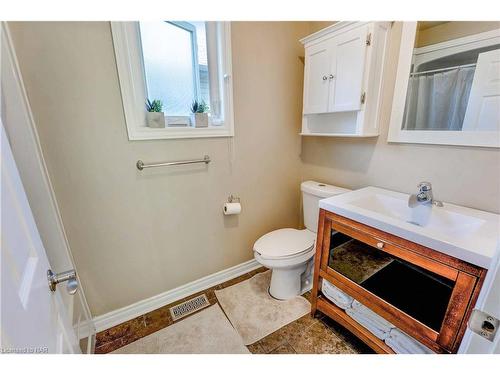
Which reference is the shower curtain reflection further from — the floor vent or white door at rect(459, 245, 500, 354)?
the floor vent

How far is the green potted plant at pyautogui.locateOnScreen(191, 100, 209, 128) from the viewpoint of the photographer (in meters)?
1.46

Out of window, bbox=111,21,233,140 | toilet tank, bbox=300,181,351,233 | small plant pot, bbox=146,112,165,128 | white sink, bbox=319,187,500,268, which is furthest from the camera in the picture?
toilet tank, bbox=300,181,351,233

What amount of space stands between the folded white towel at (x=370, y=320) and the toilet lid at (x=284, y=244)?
1.44 feet

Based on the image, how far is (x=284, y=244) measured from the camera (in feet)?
5.16

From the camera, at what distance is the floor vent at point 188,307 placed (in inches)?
60.4

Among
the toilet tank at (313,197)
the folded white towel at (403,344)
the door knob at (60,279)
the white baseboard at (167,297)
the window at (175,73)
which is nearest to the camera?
the door knob at (60,279)

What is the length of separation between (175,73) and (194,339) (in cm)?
171

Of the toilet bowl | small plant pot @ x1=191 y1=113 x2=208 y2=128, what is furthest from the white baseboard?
small plant pot @ x1=191 y1=113 x2=208 y2=128

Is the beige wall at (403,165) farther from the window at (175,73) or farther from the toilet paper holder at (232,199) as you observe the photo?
the window at (175,73)

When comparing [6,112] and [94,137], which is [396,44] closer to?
[94,137]

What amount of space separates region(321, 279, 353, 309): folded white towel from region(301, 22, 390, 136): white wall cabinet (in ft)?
3.19

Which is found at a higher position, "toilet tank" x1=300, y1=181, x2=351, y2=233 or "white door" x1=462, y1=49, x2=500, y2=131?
"white door" x1=462, y1=49, x2=500, y2=131

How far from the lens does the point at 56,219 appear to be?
1117mm

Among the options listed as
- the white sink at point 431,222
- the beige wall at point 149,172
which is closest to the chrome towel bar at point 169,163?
the beige wall at point 149,172
